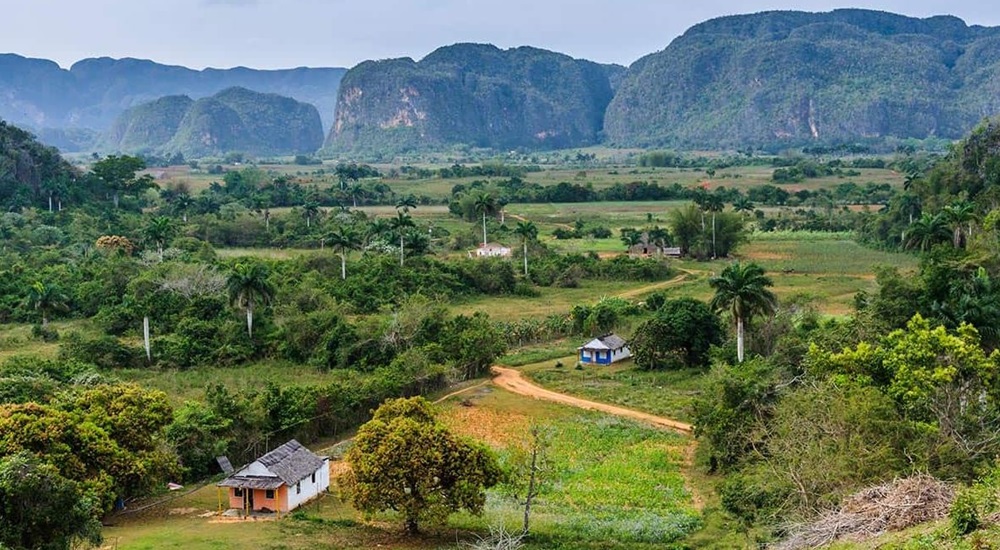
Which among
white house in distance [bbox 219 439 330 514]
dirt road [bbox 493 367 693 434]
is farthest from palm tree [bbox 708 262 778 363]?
white house in distance [bbox 219 439 330 514]

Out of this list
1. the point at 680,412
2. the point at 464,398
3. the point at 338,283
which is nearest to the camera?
the point at 680,412

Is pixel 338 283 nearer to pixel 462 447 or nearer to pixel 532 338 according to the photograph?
pixel 532 338

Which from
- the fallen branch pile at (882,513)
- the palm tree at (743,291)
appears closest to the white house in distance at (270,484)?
the fallen branch pile at (882,513)

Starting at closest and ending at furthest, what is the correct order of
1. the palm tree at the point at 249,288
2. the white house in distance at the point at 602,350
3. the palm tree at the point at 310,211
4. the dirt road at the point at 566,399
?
the dirt road at the point at 566,399 < the palm tree at the point at 249,288 < the white house in distance at the point at 602,350 < the palm tree at the point at 310,211

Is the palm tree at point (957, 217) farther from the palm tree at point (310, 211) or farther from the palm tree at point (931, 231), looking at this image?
the palm tree at point (310, 211)

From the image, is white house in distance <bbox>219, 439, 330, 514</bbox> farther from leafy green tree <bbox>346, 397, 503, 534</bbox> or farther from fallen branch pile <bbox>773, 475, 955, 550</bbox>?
fallen branch pile <bbox>773, 475, 955, 550</bbox>

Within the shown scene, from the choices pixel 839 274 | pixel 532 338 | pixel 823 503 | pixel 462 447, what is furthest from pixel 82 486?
pixel 839 274
